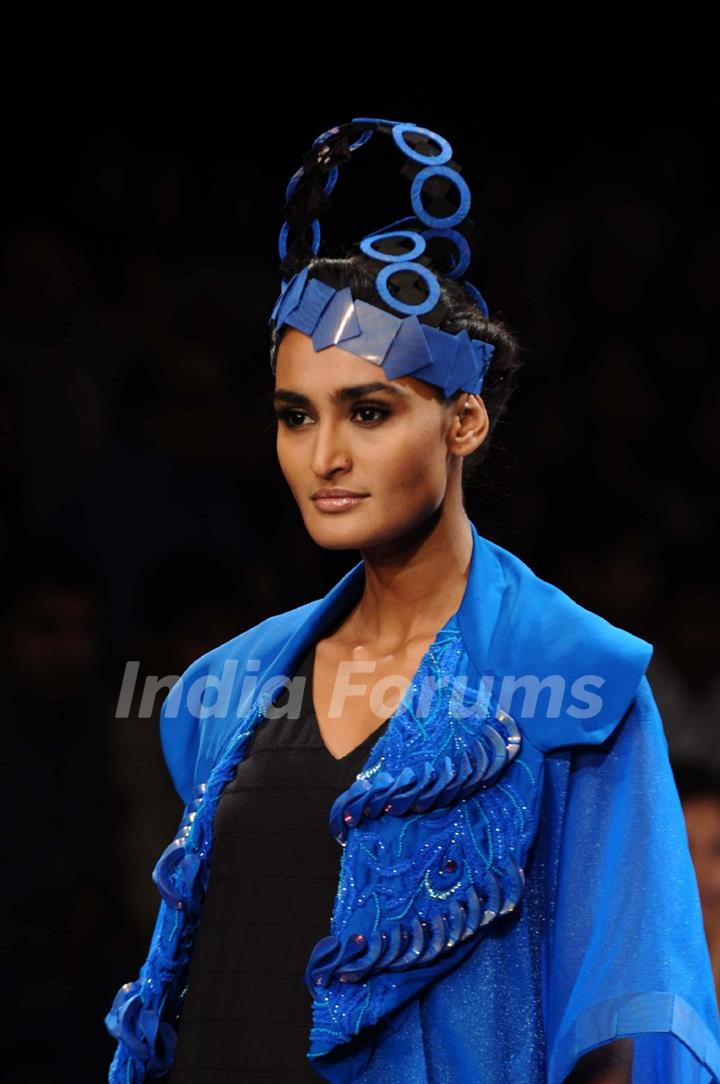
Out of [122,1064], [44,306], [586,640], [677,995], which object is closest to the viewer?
[677,995]

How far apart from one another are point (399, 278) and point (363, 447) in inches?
7.4

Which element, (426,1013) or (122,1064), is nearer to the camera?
(426,1013)

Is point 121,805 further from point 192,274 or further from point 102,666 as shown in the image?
point 192,274

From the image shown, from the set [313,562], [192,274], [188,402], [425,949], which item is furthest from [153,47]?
[425,949]

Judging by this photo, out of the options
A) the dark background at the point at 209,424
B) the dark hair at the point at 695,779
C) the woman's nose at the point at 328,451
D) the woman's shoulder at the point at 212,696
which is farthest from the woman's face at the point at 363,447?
the dark hair at the point at 695,779

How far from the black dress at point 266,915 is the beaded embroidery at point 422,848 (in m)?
0.04

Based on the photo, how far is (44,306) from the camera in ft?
9.27

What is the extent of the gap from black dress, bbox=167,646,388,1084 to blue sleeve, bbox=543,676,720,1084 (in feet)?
0.74

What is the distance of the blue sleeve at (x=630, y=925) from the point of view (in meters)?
1.57

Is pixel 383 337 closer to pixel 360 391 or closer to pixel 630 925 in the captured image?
pixel 360 391

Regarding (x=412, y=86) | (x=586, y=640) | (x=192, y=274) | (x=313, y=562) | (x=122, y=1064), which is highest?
(x=412, y=86)

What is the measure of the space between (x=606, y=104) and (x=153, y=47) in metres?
0.75

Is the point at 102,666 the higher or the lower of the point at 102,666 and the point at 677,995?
the higher

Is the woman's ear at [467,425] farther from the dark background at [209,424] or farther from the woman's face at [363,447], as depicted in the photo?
the dark background at [209,424]
